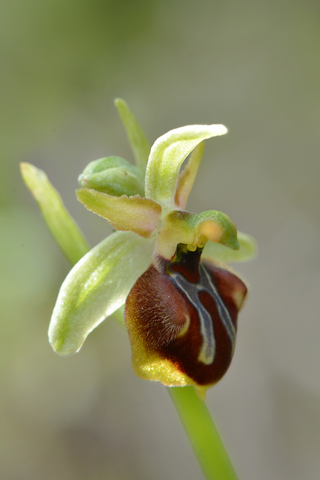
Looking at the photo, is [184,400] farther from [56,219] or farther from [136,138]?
[136,138]


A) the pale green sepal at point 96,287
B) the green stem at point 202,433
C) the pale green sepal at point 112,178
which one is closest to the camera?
the pale green sepal at point 96,287

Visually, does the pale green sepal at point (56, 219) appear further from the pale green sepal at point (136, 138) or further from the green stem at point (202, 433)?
the green stem at point (202, 433)

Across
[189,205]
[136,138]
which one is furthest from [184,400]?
[189,205]

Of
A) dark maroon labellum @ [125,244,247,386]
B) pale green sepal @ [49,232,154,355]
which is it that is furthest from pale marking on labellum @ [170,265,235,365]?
pale green sepal @ [49,232,154,355]

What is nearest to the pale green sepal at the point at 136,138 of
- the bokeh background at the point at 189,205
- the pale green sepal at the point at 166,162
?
the pale green sepal at the point at 166,162

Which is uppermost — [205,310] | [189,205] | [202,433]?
[189,205]

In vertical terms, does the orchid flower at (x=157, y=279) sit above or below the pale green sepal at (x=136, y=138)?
below

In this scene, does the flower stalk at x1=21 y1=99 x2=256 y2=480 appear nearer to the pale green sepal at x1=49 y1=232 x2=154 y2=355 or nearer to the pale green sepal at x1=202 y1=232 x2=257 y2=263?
the pale green sepal at x1=49 y1=232 x2=154 y2=355
